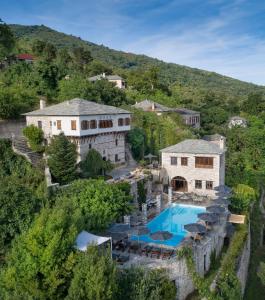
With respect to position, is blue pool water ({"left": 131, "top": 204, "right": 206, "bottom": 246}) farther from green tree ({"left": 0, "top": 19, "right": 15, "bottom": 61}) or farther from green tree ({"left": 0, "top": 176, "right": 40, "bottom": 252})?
green tree ({"left": 0, "top": 19, "right": 15, "bottom": 61})

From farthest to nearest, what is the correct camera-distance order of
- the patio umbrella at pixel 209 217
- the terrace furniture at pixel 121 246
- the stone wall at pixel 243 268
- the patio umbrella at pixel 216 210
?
the patio umbrella at pixel 216 210 < the stone wall at pixel 243 268 < the patio umbrella at pixel 209 217 < the terrace furniture at pixel 121 246

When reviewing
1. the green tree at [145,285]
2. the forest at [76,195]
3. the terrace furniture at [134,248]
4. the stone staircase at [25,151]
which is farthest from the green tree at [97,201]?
the stone staircase at [25,151]

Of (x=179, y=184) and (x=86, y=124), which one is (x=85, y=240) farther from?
(x=179, y=184)

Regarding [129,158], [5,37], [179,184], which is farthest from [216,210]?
[5,37]

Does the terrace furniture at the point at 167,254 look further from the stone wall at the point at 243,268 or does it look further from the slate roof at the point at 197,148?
the slate roof at the point at 197,148

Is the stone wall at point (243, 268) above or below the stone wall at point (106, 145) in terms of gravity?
below

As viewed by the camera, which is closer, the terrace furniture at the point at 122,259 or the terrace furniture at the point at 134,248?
the terrace furniture at the point at 122,259

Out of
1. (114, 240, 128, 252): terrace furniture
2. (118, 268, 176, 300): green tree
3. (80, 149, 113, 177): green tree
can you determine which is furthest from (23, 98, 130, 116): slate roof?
(118, 268, 176, 300): green tree
